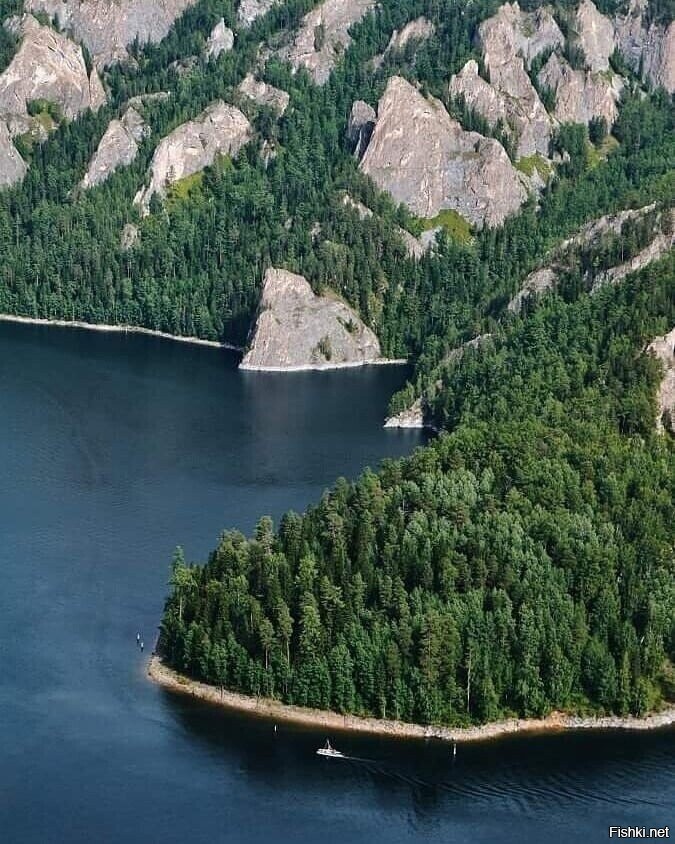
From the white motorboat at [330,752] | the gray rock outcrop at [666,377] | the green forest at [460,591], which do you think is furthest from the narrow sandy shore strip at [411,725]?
the gray rock outcrop at [666,377]

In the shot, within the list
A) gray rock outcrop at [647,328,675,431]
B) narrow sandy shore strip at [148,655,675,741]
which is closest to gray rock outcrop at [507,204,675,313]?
gray rock outcrop at [647,328,675,431]

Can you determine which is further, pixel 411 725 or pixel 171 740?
pixel 411 725

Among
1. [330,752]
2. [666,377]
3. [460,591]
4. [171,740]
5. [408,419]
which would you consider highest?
[666,377]

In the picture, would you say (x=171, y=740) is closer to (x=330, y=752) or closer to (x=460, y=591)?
(x=330, y=752)

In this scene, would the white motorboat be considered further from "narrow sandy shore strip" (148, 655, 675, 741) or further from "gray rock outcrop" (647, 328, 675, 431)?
"gray rock outcrop" (647, 328, 675, 431)

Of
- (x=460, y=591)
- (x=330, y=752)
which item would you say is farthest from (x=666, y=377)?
(x=330, y=752)

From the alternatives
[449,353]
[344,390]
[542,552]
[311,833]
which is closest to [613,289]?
[449,353]
